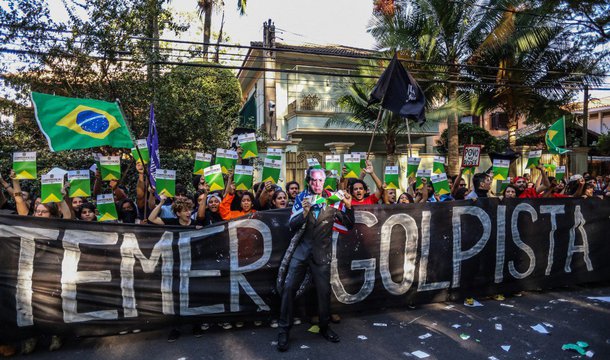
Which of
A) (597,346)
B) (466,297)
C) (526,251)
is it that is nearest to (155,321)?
(466,297)

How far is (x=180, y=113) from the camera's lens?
11.8 m

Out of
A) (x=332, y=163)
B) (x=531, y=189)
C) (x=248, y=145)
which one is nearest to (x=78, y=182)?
(x=248, y=145)

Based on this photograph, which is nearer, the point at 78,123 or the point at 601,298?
the point at 78,123

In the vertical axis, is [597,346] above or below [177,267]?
below

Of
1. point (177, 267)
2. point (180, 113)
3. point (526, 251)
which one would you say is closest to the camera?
point (177, 267)

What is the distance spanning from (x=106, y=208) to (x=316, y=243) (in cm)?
270

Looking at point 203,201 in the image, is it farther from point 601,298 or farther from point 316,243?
point 601,298

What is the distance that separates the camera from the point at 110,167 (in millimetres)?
5676

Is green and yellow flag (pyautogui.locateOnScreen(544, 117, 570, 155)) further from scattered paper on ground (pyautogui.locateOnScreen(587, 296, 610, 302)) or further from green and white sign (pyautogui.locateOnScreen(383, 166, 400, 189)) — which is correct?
green and white sign (pyautogui.locateOnScreen(383, 166, 400, 189))

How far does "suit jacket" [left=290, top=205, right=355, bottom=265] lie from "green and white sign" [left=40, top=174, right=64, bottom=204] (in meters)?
2.51

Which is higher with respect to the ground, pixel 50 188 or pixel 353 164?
pixel 353 164

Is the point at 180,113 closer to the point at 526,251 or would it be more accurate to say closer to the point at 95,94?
the point at 95,94

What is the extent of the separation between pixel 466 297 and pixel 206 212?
11.2 feet

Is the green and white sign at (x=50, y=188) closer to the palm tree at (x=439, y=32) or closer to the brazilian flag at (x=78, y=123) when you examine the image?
the brazilian flag at (x=78, y=123)
